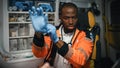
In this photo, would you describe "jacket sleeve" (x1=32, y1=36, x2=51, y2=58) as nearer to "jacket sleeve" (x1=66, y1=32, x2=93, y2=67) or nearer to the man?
the man

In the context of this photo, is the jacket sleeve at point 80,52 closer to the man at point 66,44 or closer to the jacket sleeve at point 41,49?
the man at point 66,44

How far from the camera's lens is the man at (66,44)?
1276mm

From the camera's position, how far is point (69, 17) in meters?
1.54

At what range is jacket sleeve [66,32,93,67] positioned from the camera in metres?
1.29

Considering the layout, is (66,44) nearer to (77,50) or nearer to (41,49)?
(77,50)

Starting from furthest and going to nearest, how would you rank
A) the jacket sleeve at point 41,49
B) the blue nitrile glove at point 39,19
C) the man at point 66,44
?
the jacket sleeve at point 41,49 → the man at point 66,44 → the blue nitrile glove at point 39,19

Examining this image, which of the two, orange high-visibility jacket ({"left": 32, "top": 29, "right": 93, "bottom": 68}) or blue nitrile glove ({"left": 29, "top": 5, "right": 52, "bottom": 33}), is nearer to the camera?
blue nitrile glove ({"left": 29, "top": 5, "right": 52, "bottom": 33})

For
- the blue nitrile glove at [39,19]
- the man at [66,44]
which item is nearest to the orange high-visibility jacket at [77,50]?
the man at [66,44]

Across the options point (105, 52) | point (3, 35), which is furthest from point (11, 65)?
point (105, 52)

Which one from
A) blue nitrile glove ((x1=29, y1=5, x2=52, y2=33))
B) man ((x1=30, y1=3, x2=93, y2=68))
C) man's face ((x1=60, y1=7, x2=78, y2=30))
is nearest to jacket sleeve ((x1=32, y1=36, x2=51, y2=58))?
man ((x1=30, y1=3, x2=93, y2=68))

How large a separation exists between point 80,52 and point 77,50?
31mm

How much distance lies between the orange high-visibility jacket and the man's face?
94 mm

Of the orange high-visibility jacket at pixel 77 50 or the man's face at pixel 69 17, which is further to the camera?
the man's face at pixel 69 17

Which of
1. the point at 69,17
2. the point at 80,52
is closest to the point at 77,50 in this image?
the point at 80,52
